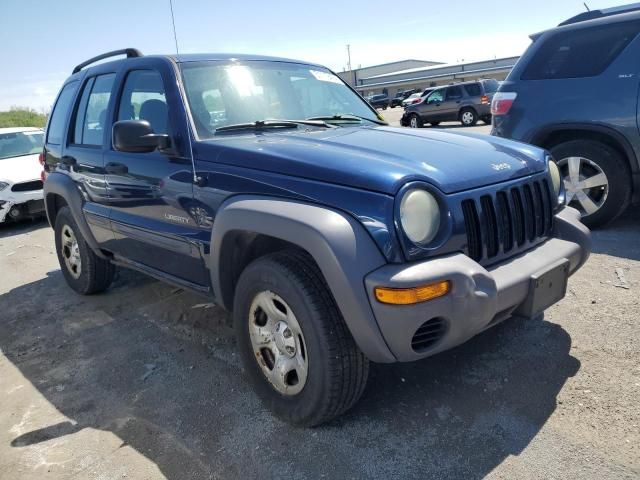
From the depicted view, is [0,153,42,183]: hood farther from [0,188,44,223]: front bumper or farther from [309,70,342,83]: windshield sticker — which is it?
[309,70,342,83]: windshield sticker

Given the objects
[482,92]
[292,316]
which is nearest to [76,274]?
[292,316]

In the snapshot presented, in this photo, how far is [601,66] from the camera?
16.0 feet

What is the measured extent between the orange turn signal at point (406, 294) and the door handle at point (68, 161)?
3217mm

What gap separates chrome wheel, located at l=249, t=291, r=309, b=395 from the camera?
8.11 feet

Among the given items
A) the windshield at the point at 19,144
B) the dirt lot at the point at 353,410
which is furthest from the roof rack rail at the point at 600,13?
the windshield at the point at 19,144

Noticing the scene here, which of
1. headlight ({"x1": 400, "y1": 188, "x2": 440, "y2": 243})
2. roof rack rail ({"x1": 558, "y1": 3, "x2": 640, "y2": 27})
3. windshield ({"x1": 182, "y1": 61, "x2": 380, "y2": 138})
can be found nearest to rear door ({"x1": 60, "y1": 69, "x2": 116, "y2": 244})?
windshield ({"x1": 182, "y1": 61, "x2": 380, "y2": 138})

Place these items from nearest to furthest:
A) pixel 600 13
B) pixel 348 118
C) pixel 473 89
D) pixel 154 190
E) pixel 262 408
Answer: pixel 262 408, pixel 154 190, pixel 348 118, pixel 600 13, pixel 473 89

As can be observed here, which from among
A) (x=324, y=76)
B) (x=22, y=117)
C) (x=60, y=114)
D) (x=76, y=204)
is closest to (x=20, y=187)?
(x=60, y=114)

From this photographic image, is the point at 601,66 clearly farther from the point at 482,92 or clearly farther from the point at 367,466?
the point at 482,92

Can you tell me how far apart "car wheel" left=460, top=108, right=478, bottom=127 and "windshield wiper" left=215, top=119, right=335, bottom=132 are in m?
17.2

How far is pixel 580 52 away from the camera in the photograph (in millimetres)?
5031

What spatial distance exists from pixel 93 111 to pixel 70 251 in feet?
4.66

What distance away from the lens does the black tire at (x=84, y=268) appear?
4.57 m

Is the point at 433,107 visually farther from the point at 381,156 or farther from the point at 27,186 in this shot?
the point at 381,156
